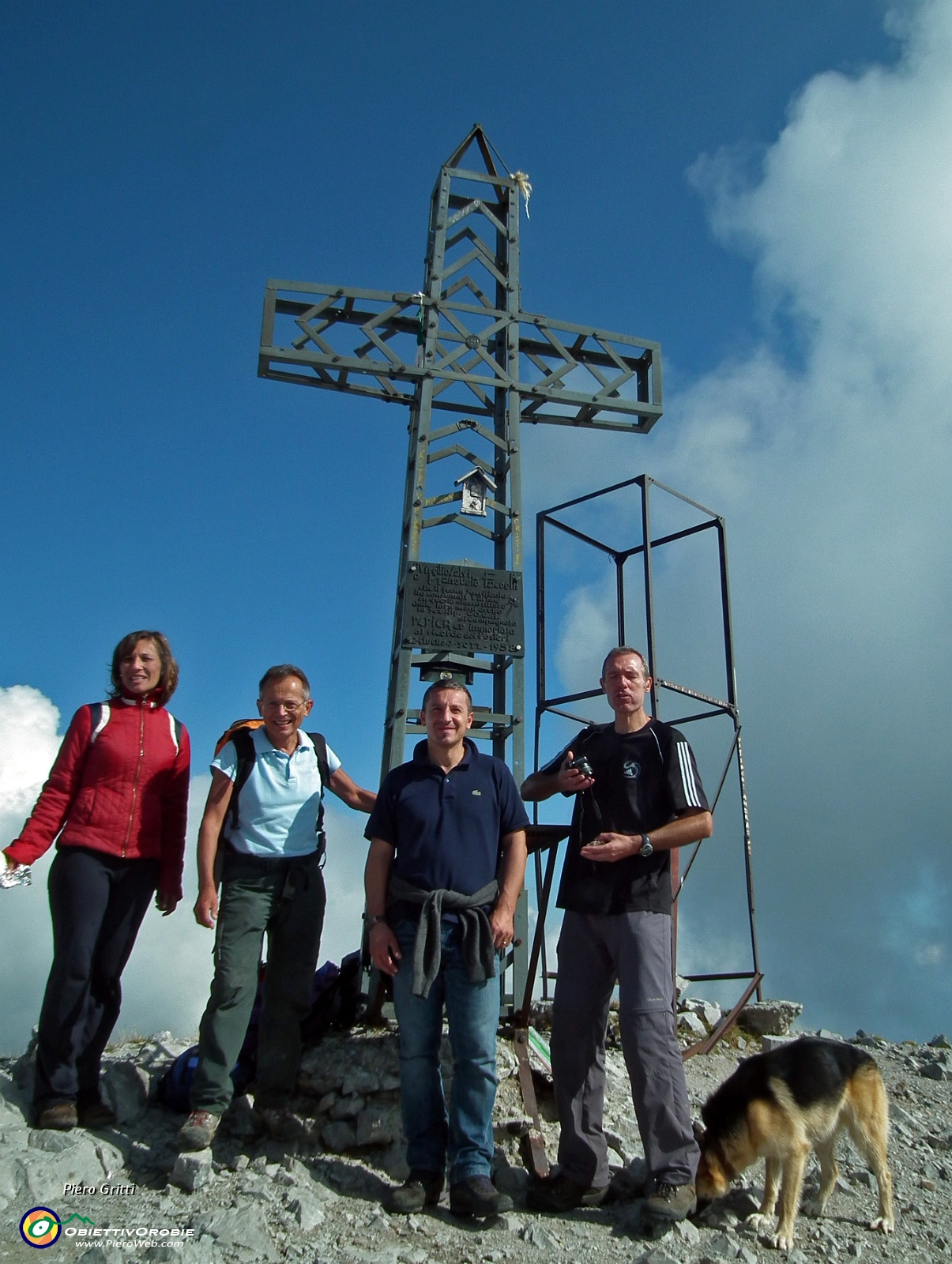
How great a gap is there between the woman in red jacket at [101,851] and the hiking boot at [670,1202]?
2.61m

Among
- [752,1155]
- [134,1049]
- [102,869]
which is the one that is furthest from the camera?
[134,1049]

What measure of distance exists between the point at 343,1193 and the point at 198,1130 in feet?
2.28

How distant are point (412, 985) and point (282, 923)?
950 millimetres

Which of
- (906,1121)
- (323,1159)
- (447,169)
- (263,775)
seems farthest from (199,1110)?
(447,169)

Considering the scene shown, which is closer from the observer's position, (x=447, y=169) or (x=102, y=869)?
(x=102, y=869)

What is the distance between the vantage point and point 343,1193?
13.6 ft

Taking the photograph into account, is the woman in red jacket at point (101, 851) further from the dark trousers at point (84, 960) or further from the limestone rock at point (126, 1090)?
the limestone rock at point (126, 1090)

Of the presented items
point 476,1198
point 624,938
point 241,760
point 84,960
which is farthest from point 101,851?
point 624,938

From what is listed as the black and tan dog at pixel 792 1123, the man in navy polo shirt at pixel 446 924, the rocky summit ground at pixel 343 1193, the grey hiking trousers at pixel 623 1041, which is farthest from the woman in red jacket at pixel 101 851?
the black and tan dog at pixel 792 1123

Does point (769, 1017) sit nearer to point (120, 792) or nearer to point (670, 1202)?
point (670, 1202)

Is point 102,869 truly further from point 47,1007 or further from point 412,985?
point 412,985

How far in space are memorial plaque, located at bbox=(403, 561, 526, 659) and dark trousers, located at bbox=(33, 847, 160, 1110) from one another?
2.41 metres

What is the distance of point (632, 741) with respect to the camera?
463cm

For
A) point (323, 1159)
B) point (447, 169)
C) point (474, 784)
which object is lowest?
point (323, 1159)
